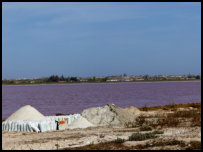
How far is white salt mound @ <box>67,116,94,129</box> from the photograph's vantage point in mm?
14500

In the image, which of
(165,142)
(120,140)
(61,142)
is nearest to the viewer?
(165,142)

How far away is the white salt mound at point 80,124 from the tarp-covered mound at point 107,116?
0.42 m

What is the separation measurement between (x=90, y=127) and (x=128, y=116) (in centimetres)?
203

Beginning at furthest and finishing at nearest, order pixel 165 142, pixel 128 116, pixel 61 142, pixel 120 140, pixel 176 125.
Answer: pixel 128 116 → pixel 176 125 → pixel 61 142 → pixel 120 140 → pixel 165 142

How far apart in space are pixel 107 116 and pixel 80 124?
1368mm

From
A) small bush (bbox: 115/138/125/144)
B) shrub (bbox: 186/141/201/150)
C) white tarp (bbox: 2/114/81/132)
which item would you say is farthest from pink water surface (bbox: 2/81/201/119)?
shrub (bbox: 186/141/201/150)

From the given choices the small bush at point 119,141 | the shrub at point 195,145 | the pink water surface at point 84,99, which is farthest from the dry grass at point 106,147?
the pink water surface at point 84,99

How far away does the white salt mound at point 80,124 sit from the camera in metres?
14.5

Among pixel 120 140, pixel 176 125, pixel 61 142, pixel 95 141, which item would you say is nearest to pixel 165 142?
pixel 120 140

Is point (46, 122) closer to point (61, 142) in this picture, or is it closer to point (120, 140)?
point (61, 142)

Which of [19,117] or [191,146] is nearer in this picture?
[191,146]

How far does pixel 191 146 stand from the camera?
27.7 feet

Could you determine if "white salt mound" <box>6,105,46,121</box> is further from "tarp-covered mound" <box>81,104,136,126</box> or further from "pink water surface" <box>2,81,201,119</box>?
"pink water surface" <box>2,81,201,119</box>

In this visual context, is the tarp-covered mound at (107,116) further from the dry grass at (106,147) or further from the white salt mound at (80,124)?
the dry grass at (106,147)
